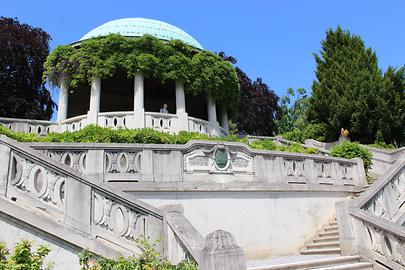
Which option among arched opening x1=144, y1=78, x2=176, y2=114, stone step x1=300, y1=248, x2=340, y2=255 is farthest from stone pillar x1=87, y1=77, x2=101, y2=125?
stone step x1=300, y1=248, x2=340, y2=255

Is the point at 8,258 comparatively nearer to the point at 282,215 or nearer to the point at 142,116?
the point at 282,215

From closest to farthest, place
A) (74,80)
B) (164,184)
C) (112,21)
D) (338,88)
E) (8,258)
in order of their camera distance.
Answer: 1. (8,258)
2. (164,184)
3. (74,80)
4. (112,21)
5. (338,88)

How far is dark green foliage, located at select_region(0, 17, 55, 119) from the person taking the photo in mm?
26766

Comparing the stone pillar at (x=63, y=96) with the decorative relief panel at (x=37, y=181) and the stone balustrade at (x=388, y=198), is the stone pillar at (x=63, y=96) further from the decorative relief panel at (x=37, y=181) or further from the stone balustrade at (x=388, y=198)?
the stone balustrade at (x=388, y=198)

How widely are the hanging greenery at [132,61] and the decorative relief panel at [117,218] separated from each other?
1292 centimetres

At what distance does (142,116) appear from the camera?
16844 millimetres

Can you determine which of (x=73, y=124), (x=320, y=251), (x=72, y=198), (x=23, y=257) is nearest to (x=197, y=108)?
(x=73, y=124)

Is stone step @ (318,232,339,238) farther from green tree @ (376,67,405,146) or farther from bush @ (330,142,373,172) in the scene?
green tree @ (376,67,405,146)

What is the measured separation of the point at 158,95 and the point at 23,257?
64.5 ft

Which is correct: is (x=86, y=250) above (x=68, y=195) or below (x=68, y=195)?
below

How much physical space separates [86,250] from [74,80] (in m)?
14.2

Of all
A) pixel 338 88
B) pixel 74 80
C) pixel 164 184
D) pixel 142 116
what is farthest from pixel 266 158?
pixel 338 88

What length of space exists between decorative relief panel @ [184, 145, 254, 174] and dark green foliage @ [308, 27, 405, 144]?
56.1 feet

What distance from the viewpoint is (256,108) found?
3378cm
